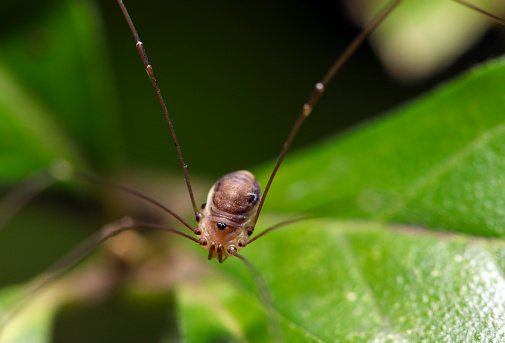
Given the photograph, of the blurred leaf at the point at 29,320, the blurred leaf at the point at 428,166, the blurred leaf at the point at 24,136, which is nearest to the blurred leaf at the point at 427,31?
the blurred leaf at the point at 428,166

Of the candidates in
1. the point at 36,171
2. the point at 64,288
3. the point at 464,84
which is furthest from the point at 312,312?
the point at 36,171

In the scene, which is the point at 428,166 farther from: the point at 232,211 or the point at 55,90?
the point at 55,90

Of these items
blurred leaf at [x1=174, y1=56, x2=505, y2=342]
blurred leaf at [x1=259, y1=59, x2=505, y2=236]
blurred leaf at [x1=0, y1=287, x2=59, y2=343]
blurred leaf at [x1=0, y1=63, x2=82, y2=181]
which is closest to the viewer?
blurred leaf at [x1=174, y1=56, x2=505, y2=342]

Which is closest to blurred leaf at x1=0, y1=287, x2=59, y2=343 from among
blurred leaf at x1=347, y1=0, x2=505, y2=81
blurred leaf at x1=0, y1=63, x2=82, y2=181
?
blurred leaf at x1=0, y1=63, x2=82, y2=181

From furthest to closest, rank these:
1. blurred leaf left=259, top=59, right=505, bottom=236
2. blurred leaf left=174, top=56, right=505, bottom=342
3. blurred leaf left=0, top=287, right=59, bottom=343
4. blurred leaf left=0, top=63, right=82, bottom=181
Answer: blurred leaf left=0, top=63, right=82, bottom=181 < blurred leaf left=0, top=287, right=59, bottom=343 < blurred leaf left=259, top=59, right=505, bottom=236 < blurred leaf left=174, top=56, right=505, bottom=342

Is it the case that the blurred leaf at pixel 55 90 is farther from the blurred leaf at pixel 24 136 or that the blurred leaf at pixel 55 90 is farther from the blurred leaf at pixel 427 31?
the blurred leaf at pixel 427 31

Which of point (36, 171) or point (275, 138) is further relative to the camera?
point (275, 138)

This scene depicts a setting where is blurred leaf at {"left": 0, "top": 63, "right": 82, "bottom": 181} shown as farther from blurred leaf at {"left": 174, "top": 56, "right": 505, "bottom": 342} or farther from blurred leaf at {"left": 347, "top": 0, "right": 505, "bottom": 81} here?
blurred leaf at {"left": 347, "top": 0, "right": 505, "bottom": 81}

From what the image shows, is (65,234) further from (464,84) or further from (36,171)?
(464,84)

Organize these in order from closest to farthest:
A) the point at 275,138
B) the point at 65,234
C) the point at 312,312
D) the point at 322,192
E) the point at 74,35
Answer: the point at 312,312
the point at 322,192
the point at 74,35
the point at 65,234
the point at 275,138
